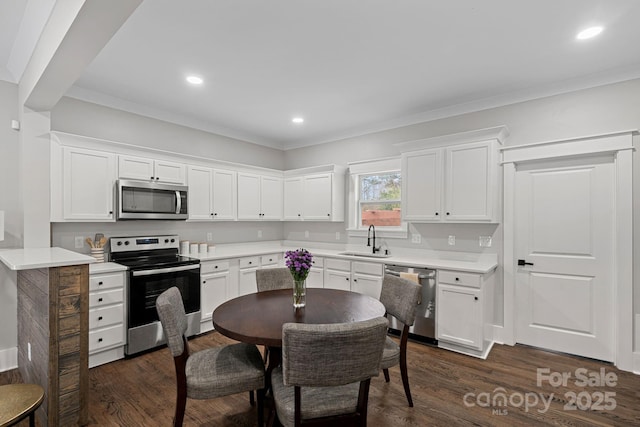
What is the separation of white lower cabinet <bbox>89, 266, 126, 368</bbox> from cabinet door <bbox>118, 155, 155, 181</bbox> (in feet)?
3.45

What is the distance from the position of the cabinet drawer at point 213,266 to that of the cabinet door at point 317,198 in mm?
1575

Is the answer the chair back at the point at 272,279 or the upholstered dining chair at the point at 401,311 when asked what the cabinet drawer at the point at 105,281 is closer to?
the chair back at the point at 272,279

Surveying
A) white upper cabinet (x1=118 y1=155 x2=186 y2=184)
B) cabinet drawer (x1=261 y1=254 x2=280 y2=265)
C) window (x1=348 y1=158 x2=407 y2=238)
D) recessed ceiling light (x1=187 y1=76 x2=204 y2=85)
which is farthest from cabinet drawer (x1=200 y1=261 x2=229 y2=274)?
recessed ceiling light (x1=187 y1=76 x2=204 y2=85)

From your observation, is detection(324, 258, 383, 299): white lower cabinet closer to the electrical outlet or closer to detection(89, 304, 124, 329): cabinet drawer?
the electrical outlet

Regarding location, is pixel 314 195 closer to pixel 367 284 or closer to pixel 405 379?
pixel 367 284

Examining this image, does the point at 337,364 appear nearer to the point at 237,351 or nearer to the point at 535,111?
the point at 237,351

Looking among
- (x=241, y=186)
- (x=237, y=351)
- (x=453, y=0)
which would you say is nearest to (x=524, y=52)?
(x=453, y=0)

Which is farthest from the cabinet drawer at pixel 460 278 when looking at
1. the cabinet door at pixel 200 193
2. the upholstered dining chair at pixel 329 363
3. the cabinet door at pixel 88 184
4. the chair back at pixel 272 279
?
the cabinet door at pixel 88 184

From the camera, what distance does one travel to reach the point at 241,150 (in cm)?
509

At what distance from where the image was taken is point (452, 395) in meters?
2.49

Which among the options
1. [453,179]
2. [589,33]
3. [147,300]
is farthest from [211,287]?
[589,33]

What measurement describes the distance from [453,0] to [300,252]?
1953mm

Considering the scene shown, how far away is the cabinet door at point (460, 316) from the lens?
3.13 metres

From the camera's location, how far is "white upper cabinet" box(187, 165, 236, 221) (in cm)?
407
